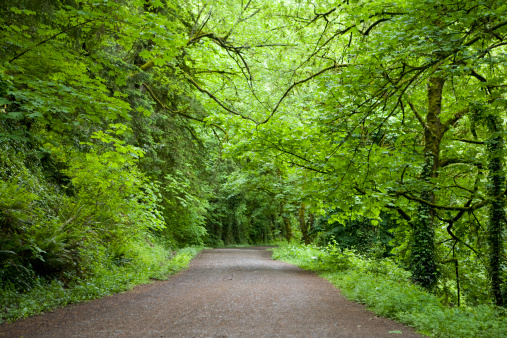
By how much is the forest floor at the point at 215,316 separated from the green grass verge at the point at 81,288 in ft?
0.72

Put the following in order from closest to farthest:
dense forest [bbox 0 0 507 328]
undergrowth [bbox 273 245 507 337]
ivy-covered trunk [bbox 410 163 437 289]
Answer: undergrowth [bbox 273 245 507 337] → dense forest [bbox 0 0 507 328] → ivy-covered trunk [bbox 410 163 437 289]

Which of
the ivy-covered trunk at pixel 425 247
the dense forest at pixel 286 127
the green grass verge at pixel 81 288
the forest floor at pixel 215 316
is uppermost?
the dense forest at pixel 286 127

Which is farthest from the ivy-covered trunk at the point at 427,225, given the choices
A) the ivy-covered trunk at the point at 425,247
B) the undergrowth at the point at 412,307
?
the undergrowth at the point at 412,307

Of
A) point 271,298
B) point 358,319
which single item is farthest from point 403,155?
point 271,298

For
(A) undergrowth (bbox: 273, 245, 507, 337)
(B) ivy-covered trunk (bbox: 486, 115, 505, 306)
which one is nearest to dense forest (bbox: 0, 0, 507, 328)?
(B) ivy-covered trunk (bbox: 486, 115, 505, 306)

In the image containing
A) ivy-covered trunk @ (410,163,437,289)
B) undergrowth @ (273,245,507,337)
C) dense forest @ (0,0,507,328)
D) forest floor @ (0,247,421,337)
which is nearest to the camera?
forest floor @ (0,247,421,337)

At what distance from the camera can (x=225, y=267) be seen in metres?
13.7

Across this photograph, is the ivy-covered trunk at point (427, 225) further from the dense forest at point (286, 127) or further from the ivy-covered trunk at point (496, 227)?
the ivy-covered trunk at point (496, 227)

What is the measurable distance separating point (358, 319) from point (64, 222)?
20.4 feet

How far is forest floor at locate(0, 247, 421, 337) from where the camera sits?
492 cm

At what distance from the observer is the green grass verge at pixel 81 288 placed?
17.1ft

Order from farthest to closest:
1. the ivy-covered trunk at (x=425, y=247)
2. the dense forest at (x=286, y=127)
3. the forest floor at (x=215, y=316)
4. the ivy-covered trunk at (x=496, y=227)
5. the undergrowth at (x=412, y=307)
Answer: the ivy-covered trunk at (x=425, y=247)
the ivy-covered trunk at (x=496, y=227)
the dense forest at (x=286, y=127)
the undergrowth at (x=412, y=307)
the forest floor at (x=215, y=316)

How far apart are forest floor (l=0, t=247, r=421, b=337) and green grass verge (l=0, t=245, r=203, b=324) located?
22 centimetres

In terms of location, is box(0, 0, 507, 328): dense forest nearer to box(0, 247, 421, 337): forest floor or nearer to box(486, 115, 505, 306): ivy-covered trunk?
box(486, 115, 505, 306): ivy-covered trunk
